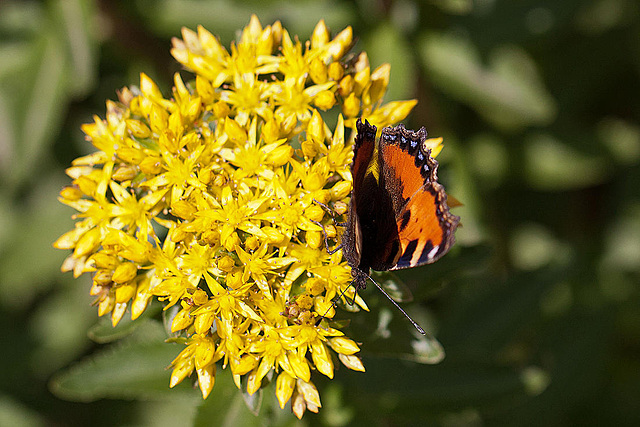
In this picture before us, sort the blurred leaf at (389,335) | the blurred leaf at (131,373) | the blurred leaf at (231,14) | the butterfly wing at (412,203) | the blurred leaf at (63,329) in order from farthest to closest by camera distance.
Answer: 1. the blurred leaf at (63,329)
2. the blurred leaf at (231,14)
3. the blurred leaf at (131,373)
4. the blurred leaf at (389,335)
5. the butterfly wing at (412,203)

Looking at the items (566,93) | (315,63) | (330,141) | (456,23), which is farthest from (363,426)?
(566,93)

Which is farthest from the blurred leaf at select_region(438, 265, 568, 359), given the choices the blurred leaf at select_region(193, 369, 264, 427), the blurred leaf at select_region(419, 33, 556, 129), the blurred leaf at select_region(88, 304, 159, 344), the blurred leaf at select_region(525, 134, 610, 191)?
the blurred leaf at select_region(88, 304, 159, 344)

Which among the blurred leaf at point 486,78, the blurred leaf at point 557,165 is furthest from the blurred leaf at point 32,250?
the blurred leaf at point 557,165

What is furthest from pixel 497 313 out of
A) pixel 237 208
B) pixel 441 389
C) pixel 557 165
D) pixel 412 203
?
pixel 237 208

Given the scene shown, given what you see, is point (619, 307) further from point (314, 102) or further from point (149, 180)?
point (149, 180)

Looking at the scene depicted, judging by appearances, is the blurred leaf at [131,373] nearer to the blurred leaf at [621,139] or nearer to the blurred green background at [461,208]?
the blurred green background at [461,208]
